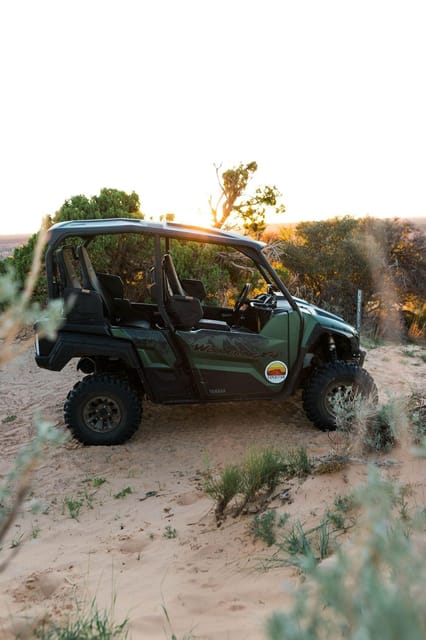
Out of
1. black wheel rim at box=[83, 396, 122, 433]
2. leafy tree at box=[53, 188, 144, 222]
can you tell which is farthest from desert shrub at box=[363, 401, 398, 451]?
leafy tree at box=[53, 188, 144, 222]

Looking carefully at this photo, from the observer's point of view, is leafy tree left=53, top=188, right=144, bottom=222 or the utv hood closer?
the utv hood

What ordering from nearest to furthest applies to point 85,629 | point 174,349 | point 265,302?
point 85,629 < point 174,349 < point 265,302

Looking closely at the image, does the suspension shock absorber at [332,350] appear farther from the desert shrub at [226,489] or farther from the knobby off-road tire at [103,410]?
the desert shrub at [226,489]

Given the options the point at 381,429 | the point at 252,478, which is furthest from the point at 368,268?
the point at 252,478

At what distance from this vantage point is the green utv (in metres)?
5.66

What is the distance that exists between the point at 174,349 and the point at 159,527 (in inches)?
77.3

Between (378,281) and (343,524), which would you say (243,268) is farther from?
(343,524)

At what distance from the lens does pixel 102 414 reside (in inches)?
229

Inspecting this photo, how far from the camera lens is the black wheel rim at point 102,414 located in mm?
5754

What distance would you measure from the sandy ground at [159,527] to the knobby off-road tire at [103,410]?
15 centimetres

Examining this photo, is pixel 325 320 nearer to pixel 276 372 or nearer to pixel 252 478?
pixel 276 372

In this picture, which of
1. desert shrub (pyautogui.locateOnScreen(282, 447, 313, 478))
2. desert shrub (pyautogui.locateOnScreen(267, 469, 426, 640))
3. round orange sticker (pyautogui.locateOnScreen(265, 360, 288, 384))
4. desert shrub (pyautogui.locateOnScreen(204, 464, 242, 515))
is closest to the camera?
desert shrub (pyautogui.locateOnScreen(267, 469, 426, 640))

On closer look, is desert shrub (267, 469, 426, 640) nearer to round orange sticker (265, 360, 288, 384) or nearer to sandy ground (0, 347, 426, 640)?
sandy ground (0, 347, 426, 640)

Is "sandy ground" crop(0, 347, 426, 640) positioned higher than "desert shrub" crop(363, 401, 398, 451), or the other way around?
"desert shrub" crop(363, 401, 398, 451)
